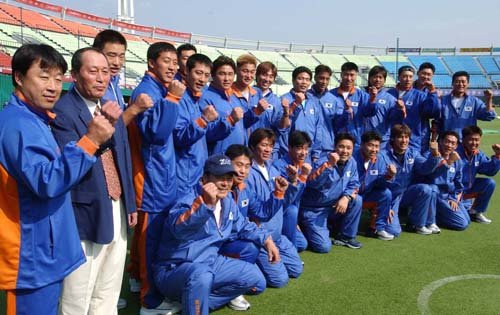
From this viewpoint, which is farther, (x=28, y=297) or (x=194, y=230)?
(x=194, y=230)

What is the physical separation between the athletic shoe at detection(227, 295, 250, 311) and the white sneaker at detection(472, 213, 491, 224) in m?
4.17

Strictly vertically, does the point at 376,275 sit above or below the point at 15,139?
below

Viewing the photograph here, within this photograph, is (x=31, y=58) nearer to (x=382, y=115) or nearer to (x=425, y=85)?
(x=382, y=115)

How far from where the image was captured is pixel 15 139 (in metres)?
1.77

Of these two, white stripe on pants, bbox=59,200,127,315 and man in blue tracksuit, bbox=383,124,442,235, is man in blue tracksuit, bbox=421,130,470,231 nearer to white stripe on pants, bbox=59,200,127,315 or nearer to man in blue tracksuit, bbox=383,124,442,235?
man in blue tracksuit, bbox=383,124,442,235

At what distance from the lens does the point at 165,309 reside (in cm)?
332

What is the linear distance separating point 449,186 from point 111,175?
4.88 metres

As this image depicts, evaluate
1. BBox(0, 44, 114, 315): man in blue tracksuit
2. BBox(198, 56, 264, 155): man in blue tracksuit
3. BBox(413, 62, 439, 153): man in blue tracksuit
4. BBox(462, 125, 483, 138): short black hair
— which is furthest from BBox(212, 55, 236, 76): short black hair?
BBox(462, 125, 483, 138): short black hair

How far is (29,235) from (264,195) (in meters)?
2.48

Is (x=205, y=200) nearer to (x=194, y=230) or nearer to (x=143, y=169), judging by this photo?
(x=194, y=230)

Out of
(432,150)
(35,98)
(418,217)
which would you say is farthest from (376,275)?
(35,98)

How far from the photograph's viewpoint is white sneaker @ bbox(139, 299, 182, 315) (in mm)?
3291

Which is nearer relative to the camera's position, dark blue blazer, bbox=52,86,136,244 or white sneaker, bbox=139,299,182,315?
dark blue blazer, bbox=52,86,136,244

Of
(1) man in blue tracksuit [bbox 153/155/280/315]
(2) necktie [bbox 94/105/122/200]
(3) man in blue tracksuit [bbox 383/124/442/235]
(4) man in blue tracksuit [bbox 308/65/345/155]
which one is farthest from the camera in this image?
(4) man in blue tracksuit [bbox 308/65/345/155]
